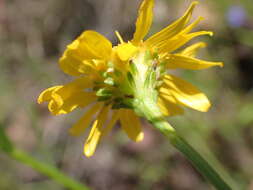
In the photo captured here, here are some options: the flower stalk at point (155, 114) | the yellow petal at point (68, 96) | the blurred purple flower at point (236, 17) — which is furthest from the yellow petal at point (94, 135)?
the blurred purple flower at point (236, 17)

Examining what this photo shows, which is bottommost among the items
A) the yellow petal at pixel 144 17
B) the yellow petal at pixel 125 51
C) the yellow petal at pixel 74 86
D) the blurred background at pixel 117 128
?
the blurred background at pixel 117 128

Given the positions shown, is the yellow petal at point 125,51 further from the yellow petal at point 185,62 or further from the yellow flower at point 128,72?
the yellow petal at point 185,62

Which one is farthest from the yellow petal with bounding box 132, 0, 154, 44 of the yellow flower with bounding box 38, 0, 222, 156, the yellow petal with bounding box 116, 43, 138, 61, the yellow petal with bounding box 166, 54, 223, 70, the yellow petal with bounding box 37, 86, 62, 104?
the yellow petal with bounding box 37, 86, 62, 104

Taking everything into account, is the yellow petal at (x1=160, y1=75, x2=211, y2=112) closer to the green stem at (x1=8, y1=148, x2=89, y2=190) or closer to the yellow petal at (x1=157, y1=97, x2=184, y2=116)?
the yellow petal at (x1=157, y1=97, x2=184, y2=116)

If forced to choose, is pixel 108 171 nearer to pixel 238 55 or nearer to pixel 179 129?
pixel 179 129

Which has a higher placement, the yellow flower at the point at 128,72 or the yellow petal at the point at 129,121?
the yellow flower at the point at 128,72

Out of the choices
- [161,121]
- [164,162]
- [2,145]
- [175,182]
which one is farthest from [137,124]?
[175,182]

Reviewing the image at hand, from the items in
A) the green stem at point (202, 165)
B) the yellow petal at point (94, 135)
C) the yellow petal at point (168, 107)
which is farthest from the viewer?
the yellow petal at point (168, 107)

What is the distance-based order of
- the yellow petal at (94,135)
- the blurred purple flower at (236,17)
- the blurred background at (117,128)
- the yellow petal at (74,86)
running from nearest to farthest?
the yellow petal at (74,86), the yellow petal at (94,135), the blurred background at (117,128), the blurred purple flower at (236,17)
